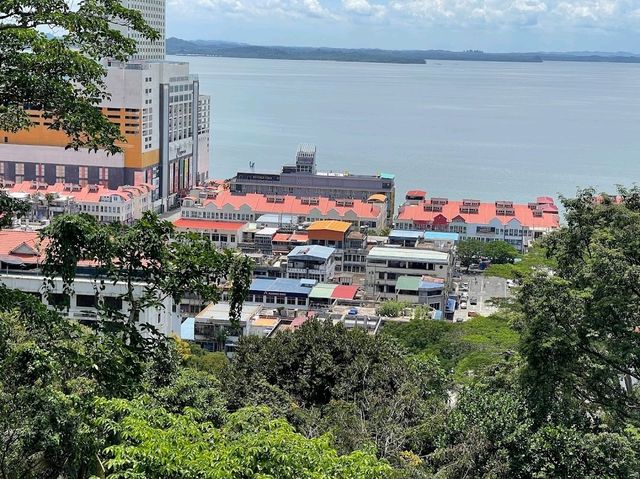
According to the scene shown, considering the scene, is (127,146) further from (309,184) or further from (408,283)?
(408,283)

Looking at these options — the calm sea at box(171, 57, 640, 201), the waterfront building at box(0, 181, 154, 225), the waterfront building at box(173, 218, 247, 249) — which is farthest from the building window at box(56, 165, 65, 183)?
the calm sea at box(171, 57, 640, 201)

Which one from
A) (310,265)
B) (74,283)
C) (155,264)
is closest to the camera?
(155,264)

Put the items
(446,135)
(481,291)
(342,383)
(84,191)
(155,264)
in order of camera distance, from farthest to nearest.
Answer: (446,135), (84,191), (481,291), (342,383), (155,264)

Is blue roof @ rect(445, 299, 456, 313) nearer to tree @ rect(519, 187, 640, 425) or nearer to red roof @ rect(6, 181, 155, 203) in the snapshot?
red roof @ rect(6, 181, 155, 203)

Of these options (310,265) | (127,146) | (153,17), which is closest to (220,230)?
(310,265)

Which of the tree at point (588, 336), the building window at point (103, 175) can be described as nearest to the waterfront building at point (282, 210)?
the building window at point (103, 175)

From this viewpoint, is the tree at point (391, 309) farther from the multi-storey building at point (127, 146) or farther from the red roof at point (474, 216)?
the multi-storey building at point (127, 146)

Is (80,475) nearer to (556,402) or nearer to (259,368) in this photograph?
(556,402)
